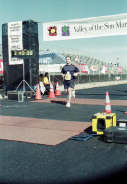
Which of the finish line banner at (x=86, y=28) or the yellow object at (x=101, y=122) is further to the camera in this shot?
the finish line banner at (x=86, y=28)

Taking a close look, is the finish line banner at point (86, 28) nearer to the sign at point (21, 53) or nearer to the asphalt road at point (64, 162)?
the sign at point (21, 53)

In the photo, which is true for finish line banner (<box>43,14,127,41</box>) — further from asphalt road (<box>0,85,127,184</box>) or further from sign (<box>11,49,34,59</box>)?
asphalt road (<box>0,85,127,184</box>)

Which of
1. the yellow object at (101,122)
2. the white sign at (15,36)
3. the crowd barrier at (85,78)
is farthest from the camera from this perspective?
the crowd barrier at (85,78)

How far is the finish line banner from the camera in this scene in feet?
36.4

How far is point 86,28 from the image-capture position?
38.3 feet

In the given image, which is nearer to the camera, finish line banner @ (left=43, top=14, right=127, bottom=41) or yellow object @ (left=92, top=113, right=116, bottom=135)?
yellow object @ (left=92, top=113, right=116, bottom=135)

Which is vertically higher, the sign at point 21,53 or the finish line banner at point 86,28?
the finish line banner at point 86,28

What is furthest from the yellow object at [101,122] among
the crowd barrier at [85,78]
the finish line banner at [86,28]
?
the crowd barrier at [85,78]

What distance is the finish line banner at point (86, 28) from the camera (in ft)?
36.4

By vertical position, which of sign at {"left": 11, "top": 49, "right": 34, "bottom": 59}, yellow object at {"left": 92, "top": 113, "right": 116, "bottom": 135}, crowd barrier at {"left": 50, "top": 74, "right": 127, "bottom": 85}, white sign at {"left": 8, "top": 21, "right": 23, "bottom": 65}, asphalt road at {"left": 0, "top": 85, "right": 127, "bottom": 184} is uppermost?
white sign at {"left": 8, "top": 21, "right": 23, "bottom": 65}

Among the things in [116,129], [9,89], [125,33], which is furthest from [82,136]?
[9,89]

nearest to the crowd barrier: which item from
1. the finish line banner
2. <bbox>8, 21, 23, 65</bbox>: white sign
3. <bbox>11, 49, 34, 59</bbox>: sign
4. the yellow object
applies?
<bbox>8, 21, 23, 65</bbox>: white sign

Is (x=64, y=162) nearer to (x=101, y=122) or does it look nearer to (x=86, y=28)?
(x=101, y=122)

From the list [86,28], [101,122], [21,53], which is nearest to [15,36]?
[21,53]
